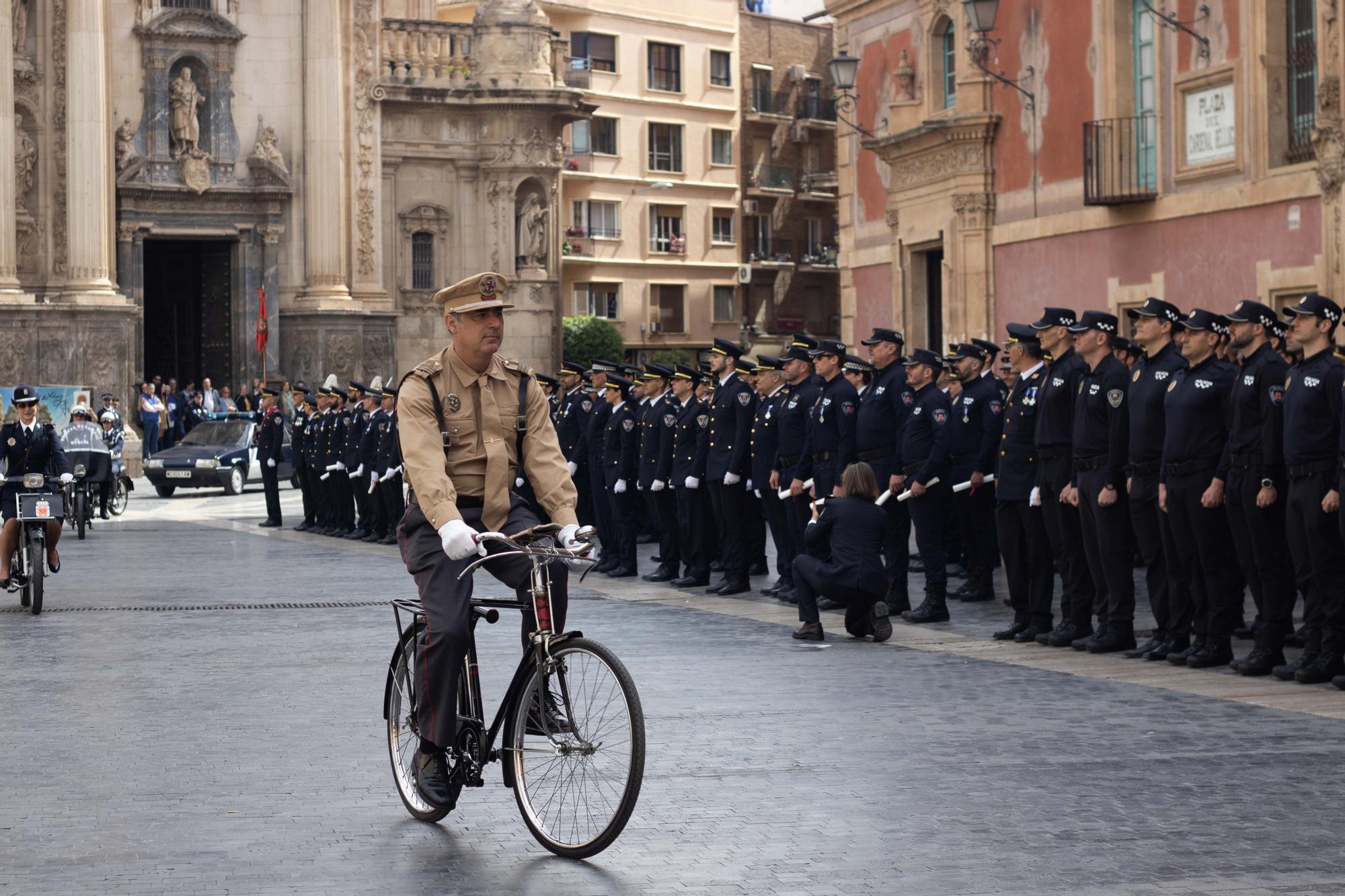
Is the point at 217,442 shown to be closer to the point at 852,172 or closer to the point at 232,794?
the point at 852,172

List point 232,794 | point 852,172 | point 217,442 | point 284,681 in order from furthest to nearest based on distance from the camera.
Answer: point 217,442
point 852,172
point 284,681
point 232,794

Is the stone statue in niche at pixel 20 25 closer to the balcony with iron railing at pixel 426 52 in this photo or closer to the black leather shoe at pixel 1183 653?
the balcony with iron railing at pixel 426 52

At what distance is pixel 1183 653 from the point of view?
12.7 meters

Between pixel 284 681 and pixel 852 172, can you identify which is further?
pixel 852 172

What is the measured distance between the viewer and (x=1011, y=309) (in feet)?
91.4

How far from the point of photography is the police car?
36.1 meters

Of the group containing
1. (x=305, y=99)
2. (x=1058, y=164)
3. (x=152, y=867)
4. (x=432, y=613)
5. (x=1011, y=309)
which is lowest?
(x=152, y=867)

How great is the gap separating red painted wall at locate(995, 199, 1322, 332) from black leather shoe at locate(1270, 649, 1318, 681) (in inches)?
385

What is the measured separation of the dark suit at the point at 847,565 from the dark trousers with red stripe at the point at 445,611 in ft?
20.6

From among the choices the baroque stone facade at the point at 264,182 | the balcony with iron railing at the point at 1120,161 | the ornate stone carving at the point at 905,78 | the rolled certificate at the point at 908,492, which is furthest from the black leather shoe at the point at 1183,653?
the baroque stone facade at the point at 264,182

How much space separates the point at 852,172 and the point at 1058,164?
7.62m

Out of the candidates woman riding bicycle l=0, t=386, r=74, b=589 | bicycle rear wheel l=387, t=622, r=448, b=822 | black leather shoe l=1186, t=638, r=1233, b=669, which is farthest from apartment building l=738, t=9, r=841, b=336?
bicycle rear wheel l=387, t=622, r=448, b=822

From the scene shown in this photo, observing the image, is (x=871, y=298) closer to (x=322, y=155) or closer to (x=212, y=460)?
(x=212, y=460)

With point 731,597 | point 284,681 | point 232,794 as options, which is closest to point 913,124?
point 731,597
